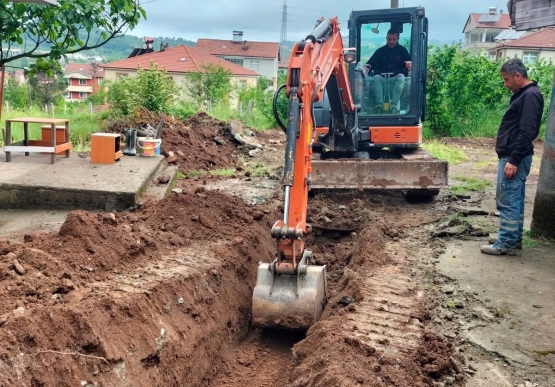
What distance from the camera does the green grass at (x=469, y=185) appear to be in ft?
32.1

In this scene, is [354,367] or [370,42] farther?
[370,42]

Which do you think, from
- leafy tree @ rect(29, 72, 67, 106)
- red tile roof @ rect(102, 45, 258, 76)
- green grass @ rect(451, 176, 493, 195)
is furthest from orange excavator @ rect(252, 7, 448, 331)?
leafy tree @ rect(29, 72, 67, 106)

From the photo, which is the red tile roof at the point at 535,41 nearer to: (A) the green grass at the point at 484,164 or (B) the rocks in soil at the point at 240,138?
(A) the green grass at the point at 484,164

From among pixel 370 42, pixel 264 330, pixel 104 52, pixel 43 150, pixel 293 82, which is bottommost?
pixel 264 330

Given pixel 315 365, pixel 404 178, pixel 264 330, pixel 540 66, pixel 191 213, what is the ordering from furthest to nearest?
1. pixel 540 66
2. pixel 404 178
3. pixel 191 213
4. pixel 264 330
5. pixel 315 365

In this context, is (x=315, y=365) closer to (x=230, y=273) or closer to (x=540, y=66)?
(x=230, y=273)

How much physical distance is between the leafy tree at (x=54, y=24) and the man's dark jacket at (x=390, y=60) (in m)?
4.17

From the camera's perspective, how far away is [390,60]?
8.95 metres

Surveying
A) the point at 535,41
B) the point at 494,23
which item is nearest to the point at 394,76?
the point at 535,41

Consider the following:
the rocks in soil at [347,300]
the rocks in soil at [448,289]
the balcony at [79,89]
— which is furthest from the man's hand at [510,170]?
the balcony at [79,89]

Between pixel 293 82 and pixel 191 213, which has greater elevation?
pixel 293 82

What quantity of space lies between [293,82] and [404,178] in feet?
12.0

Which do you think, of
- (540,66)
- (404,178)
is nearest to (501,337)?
(404,178)

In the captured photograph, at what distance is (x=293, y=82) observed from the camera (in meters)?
4.80
